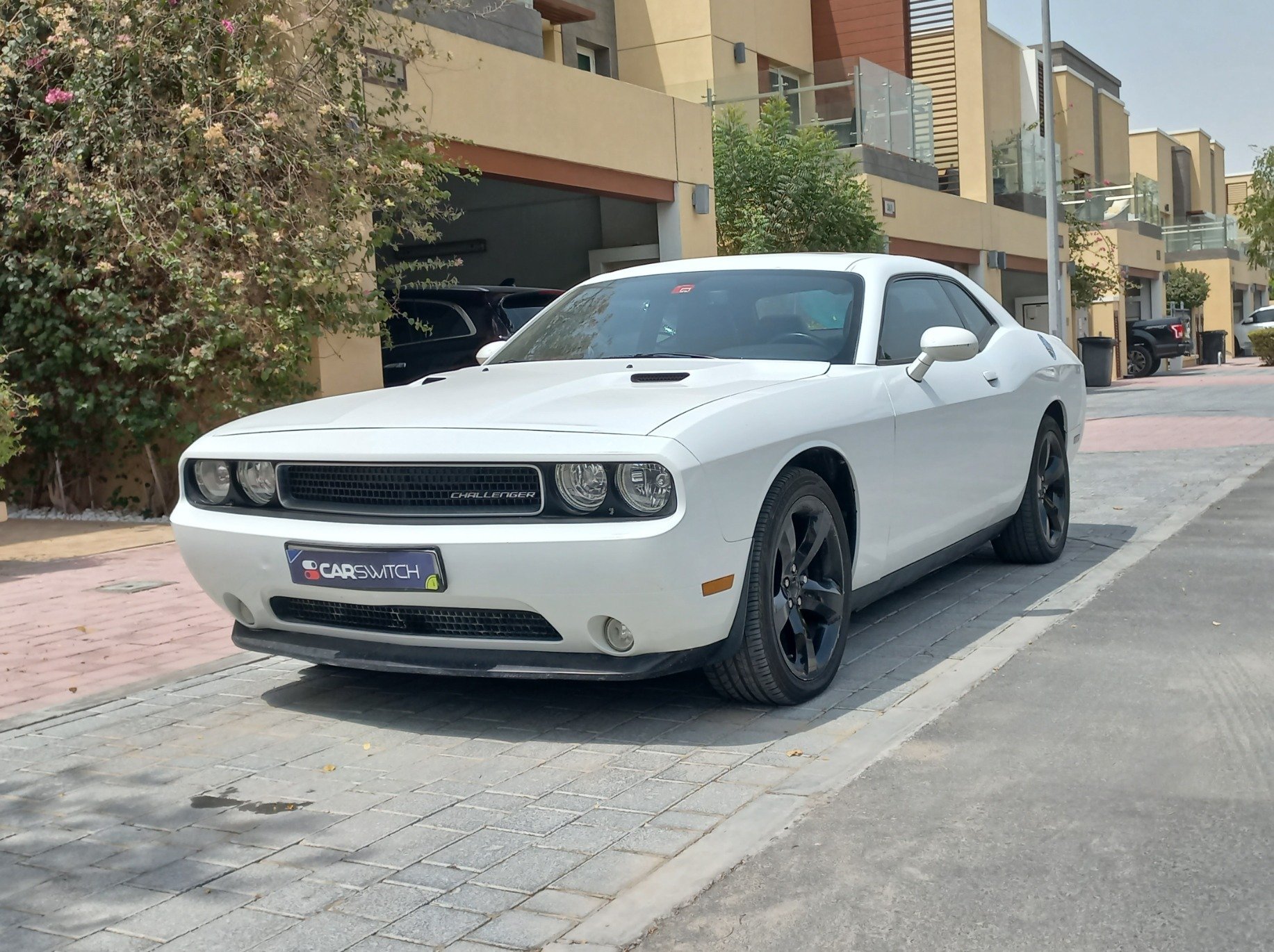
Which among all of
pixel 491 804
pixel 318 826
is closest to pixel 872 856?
pixel 491 804

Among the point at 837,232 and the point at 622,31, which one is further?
the point at 622,31

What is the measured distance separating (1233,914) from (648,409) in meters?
2.09

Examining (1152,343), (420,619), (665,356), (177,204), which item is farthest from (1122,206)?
(420,619)

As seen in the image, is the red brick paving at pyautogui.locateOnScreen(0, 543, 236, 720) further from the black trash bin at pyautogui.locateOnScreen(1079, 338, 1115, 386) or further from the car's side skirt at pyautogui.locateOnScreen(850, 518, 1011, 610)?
the black trash bin at pyautogui.locateOnScreen(1079, 338, 1115, 386)

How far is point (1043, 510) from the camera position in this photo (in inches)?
280

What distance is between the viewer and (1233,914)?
2.90 m

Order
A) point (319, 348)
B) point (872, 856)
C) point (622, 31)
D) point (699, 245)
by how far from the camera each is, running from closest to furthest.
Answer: point (872, 856), point (319, 348), point (699, 245), point (622, 31)

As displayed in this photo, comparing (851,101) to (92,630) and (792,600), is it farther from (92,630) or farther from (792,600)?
(792,600)

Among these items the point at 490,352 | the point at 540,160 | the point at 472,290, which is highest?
the point at 540,160

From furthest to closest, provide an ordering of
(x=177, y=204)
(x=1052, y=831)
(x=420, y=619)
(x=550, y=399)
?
(x=177, y=204) → (x=550, y=399) → (x=420, y=619) → (x=1052, y=831)

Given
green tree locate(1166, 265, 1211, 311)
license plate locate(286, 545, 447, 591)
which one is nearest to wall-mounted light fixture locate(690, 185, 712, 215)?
license plate locate(286, 545, 447, 591)

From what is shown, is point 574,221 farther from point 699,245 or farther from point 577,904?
point 577,904

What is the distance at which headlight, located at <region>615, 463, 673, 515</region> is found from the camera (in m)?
4.05

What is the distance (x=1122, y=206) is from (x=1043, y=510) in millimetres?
33044
